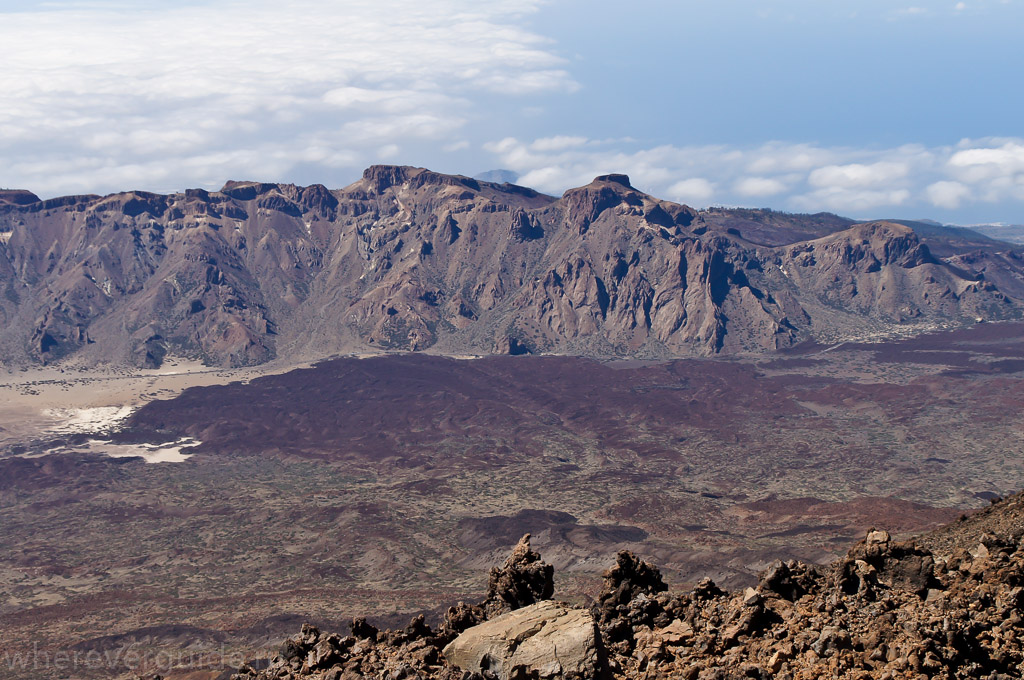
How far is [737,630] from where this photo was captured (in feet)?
60.2

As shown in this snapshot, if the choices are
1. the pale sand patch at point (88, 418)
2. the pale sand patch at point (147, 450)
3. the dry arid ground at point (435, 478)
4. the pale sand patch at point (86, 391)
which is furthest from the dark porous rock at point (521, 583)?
the pale sand patch at point (88, 418)

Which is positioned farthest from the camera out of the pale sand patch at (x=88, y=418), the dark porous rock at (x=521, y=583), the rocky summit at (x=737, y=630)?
the pale sand patch at (x=88, y=418)

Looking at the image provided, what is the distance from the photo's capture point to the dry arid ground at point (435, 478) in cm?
6519

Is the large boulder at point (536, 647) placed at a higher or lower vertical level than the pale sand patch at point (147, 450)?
higher

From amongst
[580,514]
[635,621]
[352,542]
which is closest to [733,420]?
[580,514]

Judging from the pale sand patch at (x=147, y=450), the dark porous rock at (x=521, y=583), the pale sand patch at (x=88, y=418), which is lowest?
the pale sand patch at (x=147, y=450)

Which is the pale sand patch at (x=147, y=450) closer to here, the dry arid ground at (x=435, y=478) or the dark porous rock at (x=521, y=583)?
the dry arid ground at (x=435, y=478)

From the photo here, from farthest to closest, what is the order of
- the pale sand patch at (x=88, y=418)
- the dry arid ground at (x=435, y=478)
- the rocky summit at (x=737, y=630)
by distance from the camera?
the pale sand patch at (x=88, y=418) → the dry arid ground at (x=435, y=478) → the rocky summit at (x=737, y=630)

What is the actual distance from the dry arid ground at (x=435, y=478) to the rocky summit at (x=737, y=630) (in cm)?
3597

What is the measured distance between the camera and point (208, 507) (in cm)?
9556

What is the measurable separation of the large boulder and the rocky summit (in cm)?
2

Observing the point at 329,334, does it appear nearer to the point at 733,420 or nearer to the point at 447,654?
the point at 733,420

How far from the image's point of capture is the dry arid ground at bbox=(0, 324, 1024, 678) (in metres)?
65.2

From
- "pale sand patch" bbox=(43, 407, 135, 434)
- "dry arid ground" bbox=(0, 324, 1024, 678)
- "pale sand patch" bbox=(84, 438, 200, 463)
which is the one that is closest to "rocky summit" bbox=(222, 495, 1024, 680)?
"dry arid ground" bbox=(0, 324, 1024, 678)
